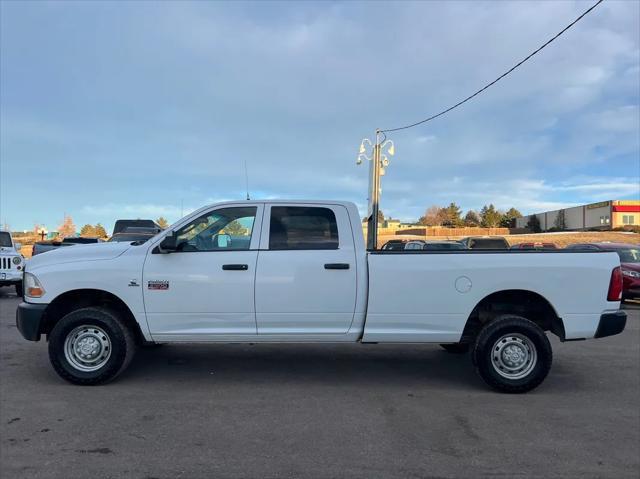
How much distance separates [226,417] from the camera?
15.0 feet

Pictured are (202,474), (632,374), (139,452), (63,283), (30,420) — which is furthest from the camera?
(632,374)

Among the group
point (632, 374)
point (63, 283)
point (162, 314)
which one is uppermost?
point (63, 283)

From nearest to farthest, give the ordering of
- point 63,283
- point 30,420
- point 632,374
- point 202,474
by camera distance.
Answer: point 202,474
point 30,420
point 63,283
point 632,374

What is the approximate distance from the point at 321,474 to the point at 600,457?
2.17 metres

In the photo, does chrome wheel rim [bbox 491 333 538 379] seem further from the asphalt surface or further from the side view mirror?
the side view mirror

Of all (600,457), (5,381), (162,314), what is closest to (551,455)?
(600,457)

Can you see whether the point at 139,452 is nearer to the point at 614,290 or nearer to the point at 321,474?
the point at 321,474

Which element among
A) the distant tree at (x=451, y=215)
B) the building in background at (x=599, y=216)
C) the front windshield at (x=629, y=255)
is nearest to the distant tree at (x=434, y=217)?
the distant tree at (x=451, y=215)

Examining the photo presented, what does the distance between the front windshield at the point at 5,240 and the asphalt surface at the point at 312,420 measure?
8627 millimetres

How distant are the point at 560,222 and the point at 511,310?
82.6 metres

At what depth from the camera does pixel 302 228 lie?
18.5 ft

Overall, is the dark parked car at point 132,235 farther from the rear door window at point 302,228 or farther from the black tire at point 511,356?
the black tire at point 511,356

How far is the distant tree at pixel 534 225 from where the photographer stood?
84262mm

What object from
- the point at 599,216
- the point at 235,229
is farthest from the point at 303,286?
the point at 599,216
